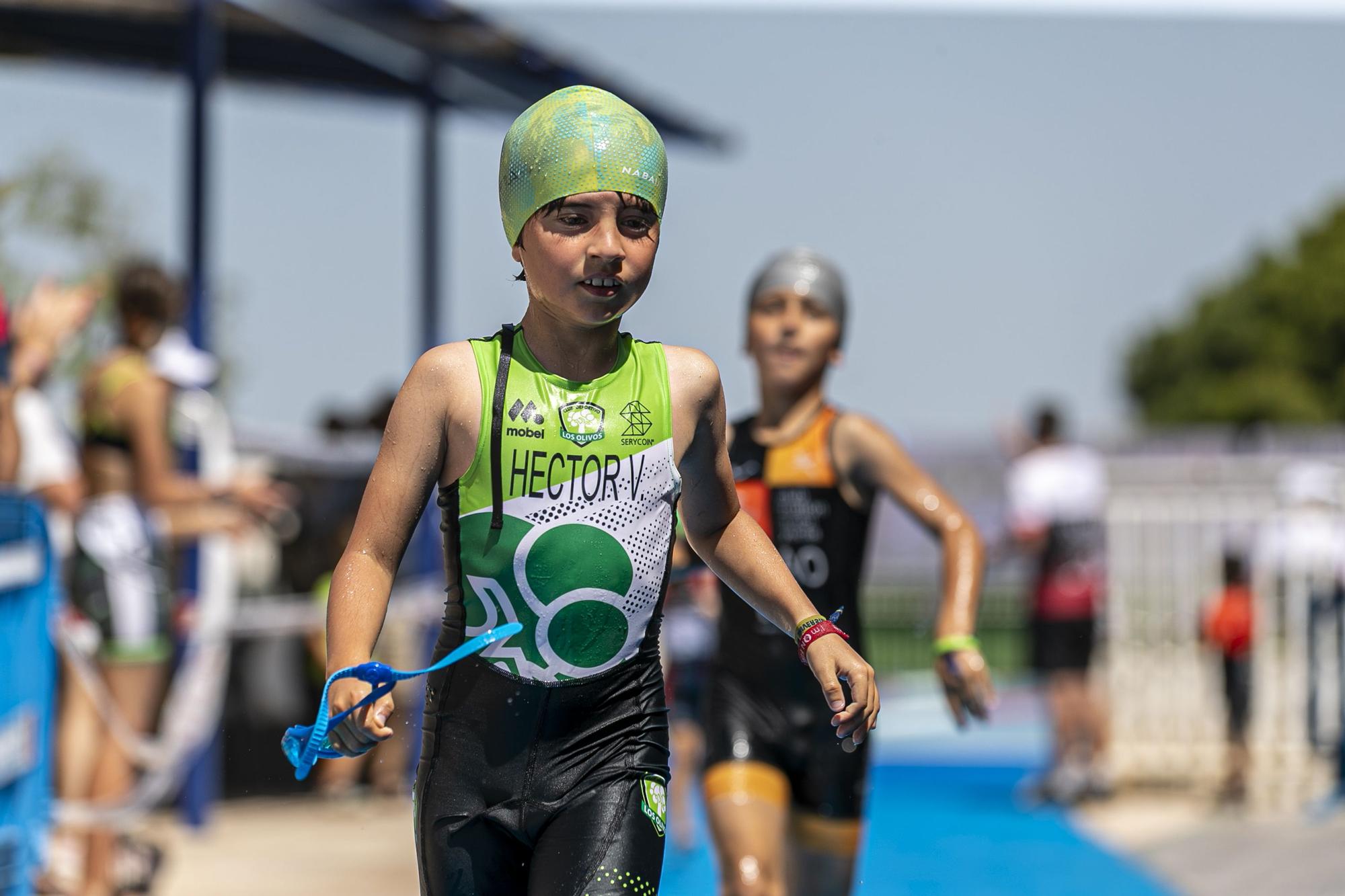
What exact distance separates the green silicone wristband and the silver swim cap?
3.23 feet

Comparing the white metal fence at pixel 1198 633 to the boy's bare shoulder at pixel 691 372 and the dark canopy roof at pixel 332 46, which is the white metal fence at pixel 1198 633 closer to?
the dark canopy roof at pixel 332 46

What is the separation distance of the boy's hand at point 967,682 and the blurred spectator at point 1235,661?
6.49 metres

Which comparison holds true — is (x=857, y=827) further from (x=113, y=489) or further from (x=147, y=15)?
(x=147, y=15)

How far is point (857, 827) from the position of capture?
14.8 ft

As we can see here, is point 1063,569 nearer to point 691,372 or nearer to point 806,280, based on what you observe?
point 806,280

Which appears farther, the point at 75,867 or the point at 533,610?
the point at 75,867

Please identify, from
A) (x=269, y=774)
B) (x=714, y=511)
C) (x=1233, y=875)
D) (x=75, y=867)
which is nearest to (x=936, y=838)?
(x=1233, y=875)

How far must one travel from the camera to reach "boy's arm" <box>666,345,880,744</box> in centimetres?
294

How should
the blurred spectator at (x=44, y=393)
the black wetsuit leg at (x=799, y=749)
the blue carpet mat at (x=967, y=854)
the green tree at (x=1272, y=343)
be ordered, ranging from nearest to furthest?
the black wetsuit leg at (x=799, y=749) → the blurred spectator at (x=44, y=393) → the blue carpet mat at (x=967, y=854) → the green tree at (x=1272, y=343)

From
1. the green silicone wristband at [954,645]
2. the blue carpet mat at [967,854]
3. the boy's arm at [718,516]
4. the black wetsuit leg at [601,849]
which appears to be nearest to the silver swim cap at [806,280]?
the green silicone wristband at [954,645]

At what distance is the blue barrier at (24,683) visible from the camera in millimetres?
4672

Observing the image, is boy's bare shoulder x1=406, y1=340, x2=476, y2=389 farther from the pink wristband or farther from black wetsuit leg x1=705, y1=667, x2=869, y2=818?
black wetsuit leg x1=705, y1=667, x2=869, y2=818

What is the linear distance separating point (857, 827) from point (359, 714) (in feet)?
7.74

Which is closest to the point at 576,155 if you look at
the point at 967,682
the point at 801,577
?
the point at 967,682
